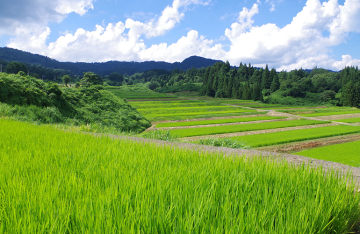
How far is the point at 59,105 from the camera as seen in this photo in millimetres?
17672

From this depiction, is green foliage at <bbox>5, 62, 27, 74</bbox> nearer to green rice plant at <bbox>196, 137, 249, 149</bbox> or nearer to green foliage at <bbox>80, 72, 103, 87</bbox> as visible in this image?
green foliage at <bbox>80, 72, 103, 87</bbox>

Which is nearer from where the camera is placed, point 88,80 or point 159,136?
point 159,136

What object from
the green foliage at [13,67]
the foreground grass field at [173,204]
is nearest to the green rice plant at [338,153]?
Result: the foreground grass field at [173,204]

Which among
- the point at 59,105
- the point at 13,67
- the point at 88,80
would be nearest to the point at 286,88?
the point at 88,80

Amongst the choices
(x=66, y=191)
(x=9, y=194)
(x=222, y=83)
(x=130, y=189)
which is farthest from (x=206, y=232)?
(x=222, y=83)

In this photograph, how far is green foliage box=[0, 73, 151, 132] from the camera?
1289 cm

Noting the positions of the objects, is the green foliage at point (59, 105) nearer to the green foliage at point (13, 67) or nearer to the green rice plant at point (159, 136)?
the green rice plant at point (159, 136)

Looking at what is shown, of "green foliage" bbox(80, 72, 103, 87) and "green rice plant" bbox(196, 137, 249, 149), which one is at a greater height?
"green foliage" bbox(80, 72, 103, 87)

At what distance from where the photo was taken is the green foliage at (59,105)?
1289 cm

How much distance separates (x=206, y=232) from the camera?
136 cm

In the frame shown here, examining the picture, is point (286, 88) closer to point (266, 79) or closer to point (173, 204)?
point (266, 79)

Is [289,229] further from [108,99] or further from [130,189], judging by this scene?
[108,99]

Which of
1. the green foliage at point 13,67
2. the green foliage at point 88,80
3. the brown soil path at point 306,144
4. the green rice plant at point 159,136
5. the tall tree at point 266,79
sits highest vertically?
the tall tree at point 266,79

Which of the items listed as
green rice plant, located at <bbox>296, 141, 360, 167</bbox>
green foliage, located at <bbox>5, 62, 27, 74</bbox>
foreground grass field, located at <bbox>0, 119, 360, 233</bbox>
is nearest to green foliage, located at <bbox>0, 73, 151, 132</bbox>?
foreground grass field, located at <bbox>0, 119, 360, 233</bbox>
